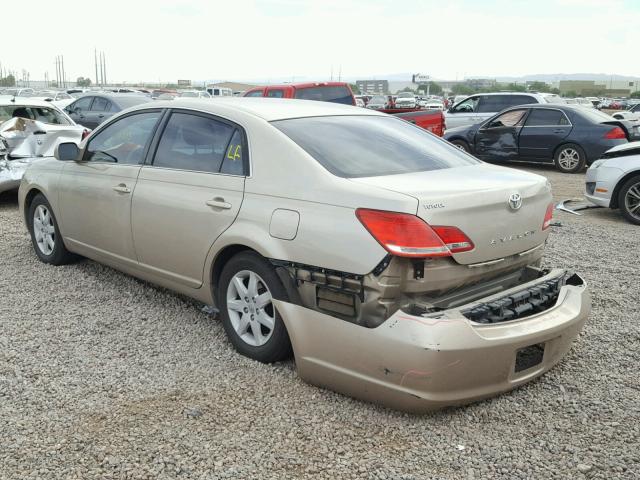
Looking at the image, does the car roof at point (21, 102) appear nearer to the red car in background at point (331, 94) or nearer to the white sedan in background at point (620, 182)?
the red car in background at point (331, 94)

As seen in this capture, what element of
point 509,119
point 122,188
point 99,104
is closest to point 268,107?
point 122,188

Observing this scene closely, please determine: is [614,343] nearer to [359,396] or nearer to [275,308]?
[359,396]

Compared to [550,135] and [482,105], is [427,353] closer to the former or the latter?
[550,135]

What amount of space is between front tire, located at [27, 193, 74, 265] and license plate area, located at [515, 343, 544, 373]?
416 centimetres

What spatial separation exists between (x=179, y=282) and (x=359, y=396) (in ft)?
5.37

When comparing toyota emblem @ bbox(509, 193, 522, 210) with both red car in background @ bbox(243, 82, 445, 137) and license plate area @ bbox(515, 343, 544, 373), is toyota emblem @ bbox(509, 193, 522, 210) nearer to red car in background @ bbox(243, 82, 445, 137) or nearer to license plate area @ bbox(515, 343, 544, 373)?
license plate area @ bbox(515, 343, 544, 373)

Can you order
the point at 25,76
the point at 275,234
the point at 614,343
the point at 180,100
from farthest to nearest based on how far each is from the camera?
1. the point at 25,76
2. the point at 180,100
3. the point at 614,343
4. the point at 275,234

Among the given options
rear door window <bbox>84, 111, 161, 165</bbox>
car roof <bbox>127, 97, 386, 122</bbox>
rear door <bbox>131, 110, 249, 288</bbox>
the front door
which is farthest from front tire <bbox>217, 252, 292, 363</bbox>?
rear door window <bbox>84, 111, 161, 165</bbox>

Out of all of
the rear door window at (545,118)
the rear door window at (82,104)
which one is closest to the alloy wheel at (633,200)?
the rear door window at (545,118)

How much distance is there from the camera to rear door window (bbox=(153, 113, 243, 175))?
3.97 metres

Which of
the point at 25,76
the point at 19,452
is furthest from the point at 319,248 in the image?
the point at 25,76

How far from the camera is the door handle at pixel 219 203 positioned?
3.82 m

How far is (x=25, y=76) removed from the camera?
126m

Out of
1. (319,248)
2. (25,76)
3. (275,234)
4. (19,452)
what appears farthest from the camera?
(25,76)
